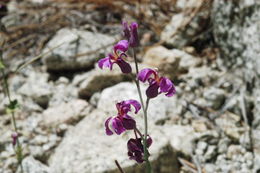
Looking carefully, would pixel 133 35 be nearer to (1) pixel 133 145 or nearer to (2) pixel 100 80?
(1) pixel 133 145

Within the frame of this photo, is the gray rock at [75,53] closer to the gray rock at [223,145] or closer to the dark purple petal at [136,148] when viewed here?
the gray rock at [223,145]

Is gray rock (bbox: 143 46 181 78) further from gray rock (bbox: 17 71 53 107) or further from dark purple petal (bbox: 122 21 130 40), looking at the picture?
dark purple petal (bbox: 122 21 130 40)

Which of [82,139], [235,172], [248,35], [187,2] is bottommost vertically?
[235,172]

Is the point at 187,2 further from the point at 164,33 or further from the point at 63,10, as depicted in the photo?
the point at 63,10

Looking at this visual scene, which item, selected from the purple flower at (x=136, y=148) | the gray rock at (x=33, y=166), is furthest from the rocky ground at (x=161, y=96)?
the purple flower at (x=136, y=148)

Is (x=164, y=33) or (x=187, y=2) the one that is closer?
(x=164, y=33)

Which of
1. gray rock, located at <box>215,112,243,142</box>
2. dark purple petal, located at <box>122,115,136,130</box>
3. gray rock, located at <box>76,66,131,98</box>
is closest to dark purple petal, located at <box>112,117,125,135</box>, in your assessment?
dark purple petal, located at <box>122,115,136,130</box>

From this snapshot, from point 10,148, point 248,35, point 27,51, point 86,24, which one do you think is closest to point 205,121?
point 248,35

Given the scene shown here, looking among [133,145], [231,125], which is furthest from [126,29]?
[231,125]
